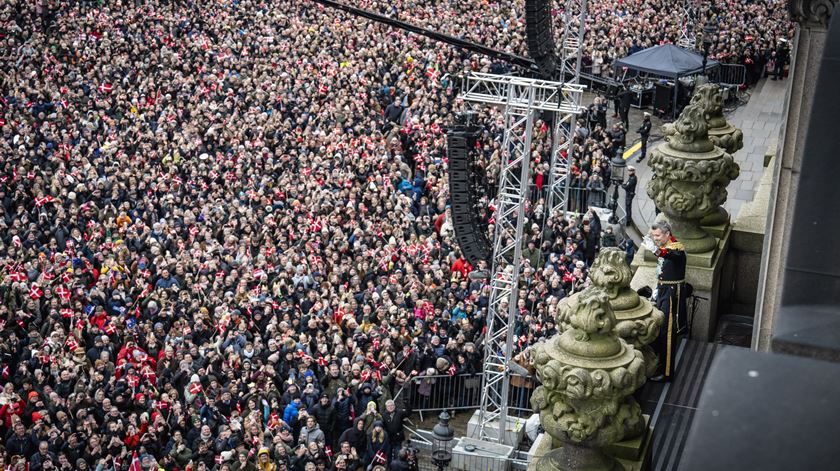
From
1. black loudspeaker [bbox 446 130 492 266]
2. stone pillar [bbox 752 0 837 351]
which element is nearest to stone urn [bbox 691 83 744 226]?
stone pillar [bbox 752 0 837 351]

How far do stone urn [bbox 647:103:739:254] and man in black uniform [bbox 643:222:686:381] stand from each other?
21.0 inches

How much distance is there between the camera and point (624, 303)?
A: 27.6 ft

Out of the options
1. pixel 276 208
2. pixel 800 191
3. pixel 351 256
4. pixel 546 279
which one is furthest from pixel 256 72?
pixel 800 191

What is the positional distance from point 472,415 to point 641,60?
18.6 m

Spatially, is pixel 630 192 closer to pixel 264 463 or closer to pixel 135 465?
pixel 264 463

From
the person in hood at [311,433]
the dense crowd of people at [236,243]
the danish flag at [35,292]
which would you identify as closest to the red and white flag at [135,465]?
the dense crowd of people at [236,243]

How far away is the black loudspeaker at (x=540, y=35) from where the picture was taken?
92.0ft

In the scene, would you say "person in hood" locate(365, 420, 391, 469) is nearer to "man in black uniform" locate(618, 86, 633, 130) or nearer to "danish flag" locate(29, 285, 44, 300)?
"danish flag" locate(29, 285, 44, 300)

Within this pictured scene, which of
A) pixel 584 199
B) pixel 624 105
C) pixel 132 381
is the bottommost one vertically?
pixel 132 381

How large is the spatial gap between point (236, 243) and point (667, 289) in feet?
65.8

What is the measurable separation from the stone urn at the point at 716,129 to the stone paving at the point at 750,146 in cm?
1675

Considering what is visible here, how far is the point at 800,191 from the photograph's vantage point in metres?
2.88

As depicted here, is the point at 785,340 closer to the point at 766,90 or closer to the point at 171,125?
the point at 171,125

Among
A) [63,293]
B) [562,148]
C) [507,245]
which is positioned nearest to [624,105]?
[562,148]
